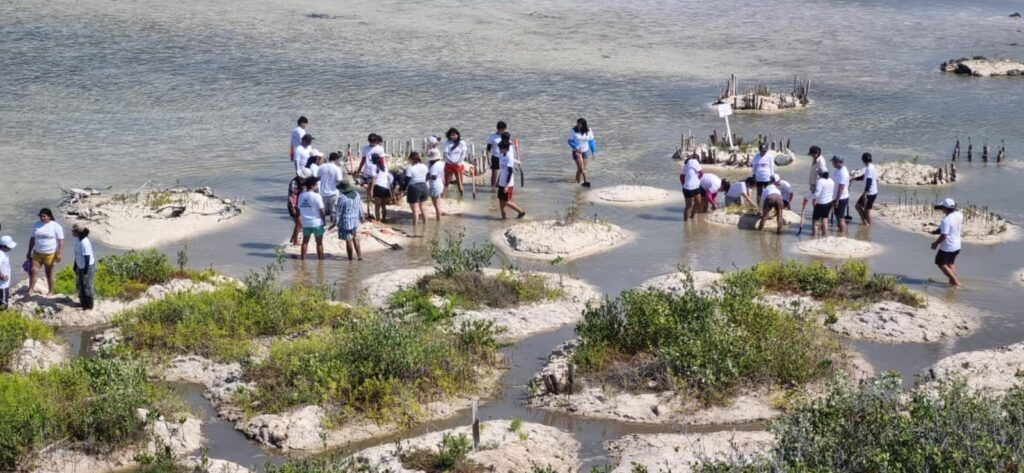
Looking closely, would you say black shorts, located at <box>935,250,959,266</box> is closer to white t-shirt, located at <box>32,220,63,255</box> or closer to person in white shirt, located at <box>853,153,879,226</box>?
person in white shirt, located at <box>853,153,879,226</box>

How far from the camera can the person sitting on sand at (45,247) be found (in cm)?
1739

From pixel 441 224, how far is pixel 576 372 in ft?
26.3

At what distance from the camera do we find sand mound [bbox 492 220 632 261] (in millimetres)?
20516

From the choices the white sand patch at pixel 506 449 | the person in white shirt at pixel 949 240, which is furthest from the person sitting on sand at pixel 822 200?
the white sand patch at pixel 506 449

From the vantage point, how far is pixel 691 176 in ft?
73.3

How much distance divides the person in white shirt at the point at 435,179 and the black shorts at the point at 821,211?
252 inches

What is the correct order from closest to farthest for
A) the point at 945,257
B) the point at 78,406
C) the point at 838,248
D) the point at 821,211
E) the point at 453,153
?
the point at 78,406, the point at 945,257, the point at 838,248, the point at 821,211, the point at 453,153

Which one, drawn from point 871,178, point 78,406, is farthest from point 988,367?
point 78,406

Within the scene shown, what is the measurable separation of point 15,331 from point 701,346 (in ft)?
26.5

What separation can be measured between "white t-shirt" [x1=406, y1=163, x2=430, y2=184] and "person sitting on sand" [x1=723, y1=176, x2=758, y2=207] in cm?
567

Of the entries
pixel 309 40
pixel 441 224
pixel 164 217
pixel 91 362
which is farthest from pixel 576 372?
pixel 309 40

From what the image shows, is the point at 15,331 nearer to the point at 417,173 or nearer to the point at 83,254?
the point at 83,254

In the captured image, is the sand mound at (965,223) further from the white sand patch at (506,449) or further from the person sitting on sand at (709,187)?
the white sand patch at (506,449)

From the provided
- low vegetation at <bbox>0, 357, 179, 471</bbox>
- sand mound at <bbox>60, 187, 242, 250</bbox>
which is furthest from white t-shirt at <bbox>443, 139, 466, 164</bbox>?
low vegetation at <bbox>0, 357, 179, 471</bbox>
